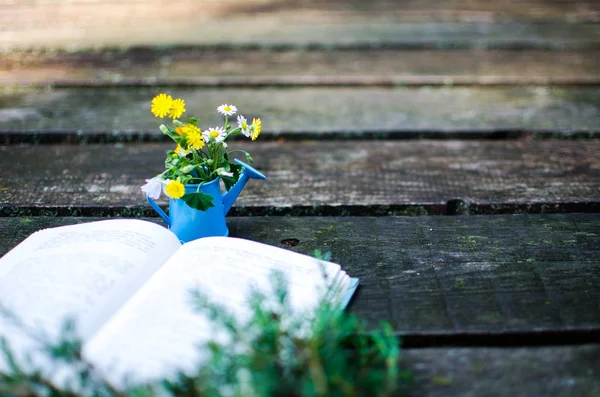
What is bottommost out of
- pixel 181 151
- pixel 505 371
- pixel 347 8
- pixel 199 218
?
pixel 505 371

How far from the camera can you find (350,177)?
1.27 metres

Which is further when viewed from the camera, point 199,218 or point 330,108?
point 330,108

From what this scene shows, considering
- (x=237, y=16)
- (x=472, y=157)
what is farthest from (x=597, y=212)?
(x=237, y=16)

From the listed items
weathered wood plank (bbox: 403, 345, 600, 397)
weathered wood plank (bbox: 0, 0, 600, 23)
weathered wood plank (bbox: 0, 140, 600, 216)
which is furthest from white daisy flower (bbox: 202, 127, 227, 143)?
weathered wood plank (bbox: 0, 0, 600, 23)

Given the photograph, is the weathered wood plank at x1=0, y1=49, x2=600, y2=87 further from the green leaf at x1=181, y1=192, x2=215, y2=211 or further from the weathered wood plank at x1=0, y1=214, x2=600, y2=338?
the green leaf at x1=181, y1=192, x2=215, y2=211

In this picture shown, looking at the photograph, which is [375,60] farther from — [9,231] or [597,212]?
[9,231]

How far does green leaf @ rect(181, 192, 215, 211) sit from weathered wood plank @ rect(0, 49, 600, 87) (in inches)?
44.3

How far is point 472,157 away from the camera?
137 cm

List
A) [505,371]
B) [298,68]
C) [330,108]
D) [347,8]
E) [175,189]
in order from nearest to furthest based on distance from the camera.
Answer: [505,371] < [175,189] < [330,108] < [298,68] < [347,8]

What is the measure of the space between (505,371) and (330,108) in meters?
1.18

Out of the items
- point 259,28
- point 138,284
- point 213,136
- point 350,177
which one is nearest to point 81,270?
point 138,284

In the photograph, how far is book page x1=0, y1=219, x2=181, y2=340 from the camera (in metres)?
0.68

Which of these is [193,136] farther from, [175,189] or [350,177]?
[350,177]

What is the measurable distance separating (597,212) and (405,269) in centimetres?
51
